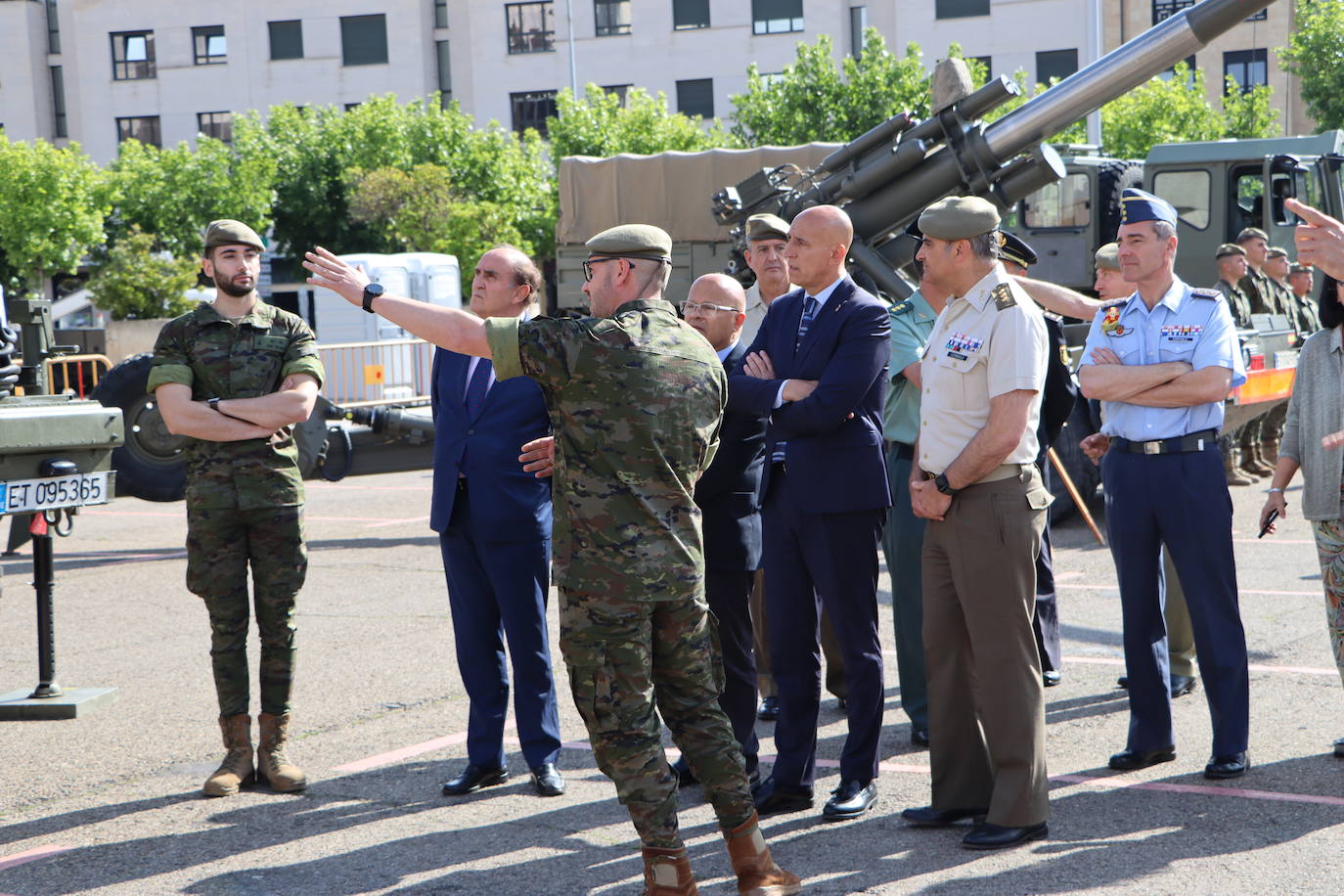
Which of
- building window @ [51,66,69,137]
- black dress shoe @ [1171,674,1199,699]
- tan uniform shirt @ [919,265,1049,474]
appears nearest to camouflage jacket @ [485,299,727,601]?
tan uniform shirt @ [919,265,1049,474]

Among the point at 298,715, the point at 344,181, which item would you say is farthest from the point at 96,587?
the point at 344,181

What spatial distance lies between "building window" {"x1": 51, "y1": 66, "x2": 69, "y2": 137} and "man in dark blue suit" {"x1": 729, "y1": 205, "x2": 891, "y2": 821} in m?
52.6

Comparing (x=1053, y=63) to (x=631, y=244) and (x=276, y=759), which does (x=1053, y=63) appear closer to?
(x=276, y=759)

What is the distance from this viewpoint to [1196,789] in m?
4.86

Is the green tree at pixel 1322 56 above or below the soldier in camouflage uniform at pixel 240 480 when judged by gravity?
above

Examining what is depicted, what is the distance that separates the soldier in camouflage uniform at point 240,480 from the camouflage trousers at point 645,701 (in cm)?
168

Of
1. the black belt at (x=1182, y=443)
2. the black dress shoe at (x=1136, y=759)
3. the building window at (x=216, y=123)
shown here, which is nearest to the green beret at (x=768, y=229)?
the black belt at (x=1182, y=443)

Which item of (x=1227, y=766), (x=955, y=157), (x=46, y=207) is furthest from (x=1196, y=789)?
(x=46, y=207)

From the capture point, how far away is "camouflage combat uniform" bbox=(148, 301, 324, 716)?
5211 mm

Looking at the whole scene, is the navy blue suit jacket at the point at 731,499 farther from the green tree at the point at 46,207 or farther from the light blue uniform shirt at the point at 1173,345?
the green tree at the point at 46,207

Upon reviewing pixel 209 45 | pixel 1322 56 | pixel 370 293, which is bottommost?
pixel 370 293

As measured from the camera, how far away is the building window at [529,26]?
1877 inches

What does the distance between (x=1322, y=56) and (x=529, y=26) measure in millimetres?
24924

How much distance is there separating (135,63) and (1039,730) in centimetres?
5138
